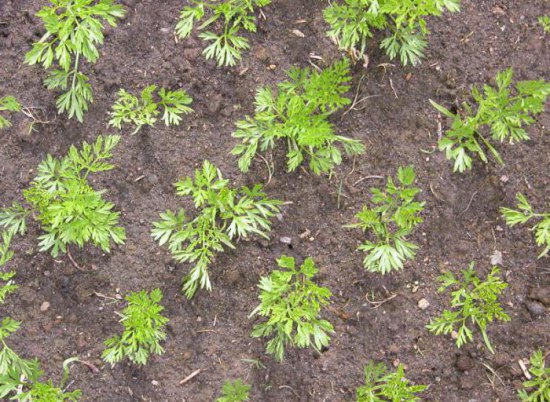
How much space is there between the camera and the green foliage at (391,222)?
3338 millimetres

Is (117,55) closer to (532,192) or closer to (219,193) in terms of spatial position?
(219,193)

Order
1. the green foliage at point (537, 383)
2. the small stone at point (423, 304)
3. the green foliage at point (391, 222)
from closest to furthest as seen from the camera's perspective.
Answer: the green foliage at point (391, 222) → the green foliage at point (537, 383) → the small stone at point (423, 304)

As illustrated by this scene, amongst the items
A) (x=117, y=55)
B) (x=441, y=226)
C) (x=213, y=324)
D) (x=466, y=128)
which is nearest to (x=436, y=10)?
(x=466, y=128)

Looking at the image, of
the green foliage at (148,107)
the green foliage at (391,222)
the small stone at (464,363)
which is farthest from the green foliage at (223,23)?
the small stone at (464,363)

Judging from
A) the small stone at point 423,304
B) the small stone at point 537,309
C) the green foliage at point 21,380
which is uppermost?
the small stone at point 537,309

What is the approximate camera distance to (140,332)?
337 centimetres

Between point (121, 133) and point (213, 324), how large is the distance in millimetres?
1213

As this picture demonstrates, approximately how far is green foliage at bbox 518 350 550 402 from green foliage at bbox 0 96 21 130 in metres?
3.23

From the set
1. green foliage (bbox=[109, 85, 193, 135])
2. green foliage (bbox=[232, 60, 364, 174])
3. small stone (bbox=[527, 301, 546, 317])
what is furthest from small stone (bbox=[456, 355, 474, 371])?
green foliage (bbox=[109, 85, 193, 135])

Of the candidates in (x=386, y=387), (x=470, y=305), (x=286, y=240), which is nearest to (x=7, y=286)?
(x=286, y=240)

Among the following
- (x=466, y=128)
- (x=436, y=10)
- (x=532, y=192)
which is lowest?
(x=532, y=192)

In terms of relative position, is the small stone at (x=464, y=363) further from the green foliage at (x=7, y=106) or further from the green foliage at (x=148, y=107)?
the green foliage at (x=7, y=106)

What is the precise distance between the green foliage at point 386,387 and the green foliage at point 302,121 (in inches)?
44.8

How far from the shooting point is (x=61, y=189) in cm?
345
